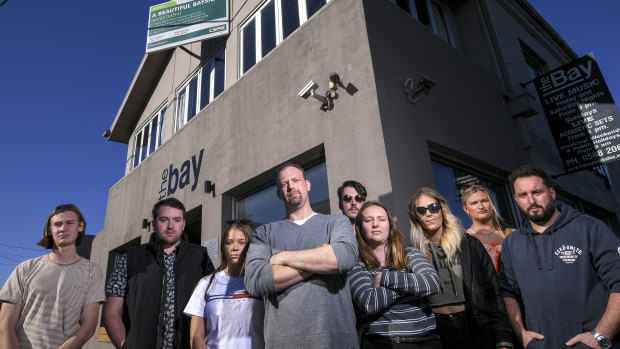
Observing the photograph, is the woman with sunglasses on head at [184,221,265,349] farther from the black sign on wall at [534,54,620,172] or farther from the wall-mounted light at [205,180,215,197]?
the black sign on wall at [534,54,620,172]

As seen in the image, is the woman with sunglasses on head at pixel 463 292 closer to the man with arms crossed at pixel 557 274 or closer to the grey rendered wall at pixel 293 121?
the man with arms crossed at pixel 557 274

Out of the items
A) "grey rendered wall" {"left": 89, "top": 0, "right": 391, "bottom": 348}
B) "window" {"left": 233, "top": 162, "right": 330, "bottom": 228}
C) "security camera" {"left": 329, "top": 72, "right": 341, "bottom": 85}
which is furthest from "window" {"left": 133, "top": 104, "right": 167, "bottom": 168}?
"security camera" {"left": 329, "top": 72, "right": 341, "bottom": 85}

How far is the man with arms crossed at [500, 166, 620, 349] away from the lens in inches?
81.7

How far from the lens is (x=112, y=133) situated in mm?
12680

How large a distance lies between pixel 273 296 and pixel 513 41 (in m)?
9.10

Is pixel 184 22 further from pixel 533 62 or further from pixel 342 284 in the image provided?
pixel 533 62

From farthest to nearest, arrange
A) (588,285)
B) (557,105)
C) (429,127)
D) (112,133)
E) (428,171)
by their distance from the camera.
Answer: (112,133) → (557,105) → (429,127) → (428,171) → (588,285)

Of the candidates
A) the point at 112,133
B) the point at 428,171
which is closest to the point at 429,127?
the point at 428,171

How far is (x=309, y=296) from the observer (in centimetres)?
193

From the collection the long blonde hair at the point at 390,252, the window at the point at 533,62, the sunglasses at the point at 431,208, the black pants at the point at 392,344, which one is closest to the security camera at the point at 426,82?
the sunglasses at the point at 431,208

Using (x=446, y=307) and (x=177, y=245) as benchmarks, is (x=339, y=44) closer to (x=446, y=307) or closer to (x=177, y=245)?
(x=177, y=245)

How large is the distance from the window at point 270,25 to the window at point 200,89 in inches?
38.9

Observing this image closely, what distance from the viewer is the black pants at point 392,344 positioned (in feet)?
6.71

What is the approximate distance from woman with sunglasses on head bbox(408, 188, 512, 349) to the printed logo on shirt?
17.0 inches
